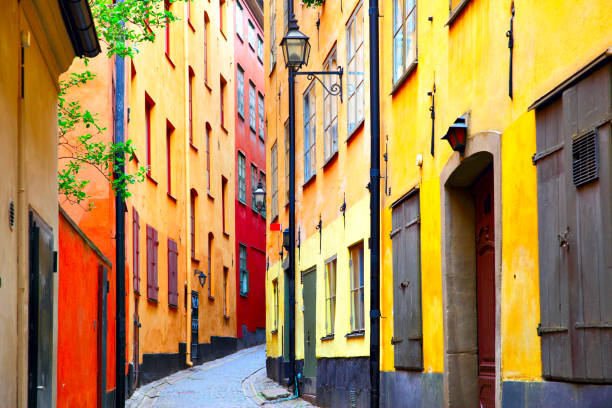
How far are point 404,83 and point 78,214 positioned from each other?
22.8ft

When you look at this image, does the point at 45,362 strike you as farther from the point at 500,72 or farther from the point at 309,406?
the point at 309,406

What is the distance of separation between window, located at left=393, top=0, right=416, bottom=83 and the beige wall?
3995 mm

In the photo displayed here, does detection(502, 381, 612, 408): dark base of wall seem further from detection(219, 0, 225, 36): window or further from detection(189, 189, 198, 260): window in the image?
detection(219, 0, 225, 36): window

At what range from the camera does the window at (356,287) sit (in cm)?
1330

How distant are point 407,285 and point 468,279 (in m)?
1.56

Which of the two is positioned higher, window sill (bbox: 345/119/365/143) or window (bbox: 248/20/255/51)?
window (bbox: 248/20/255/51)

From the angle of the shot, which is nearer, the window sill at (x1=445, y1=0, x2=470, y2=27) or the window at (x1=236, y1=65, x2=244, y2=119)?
the window sill at (x1=445, y1=0, x2=470, y2=27)

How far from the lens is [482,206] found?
29.9 feet

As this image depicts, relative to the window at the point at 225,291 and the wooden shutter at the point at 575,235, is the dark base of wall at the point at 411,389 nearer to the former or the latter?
the wooden shutter at the point at 575,235

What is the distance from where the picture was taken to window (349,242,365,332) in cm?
1330

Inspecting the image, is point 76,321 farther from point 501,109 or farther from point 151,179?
point 151,179

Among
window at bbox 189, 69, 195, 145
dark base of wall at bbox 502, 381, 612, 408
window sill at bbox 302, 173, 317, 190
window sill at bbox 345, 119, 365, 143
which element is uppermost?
window at bbox 189, 69, 195, 145

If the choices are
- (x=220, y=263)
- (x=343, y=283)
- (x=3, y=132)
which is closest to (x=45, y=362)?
(x=3, y=132)

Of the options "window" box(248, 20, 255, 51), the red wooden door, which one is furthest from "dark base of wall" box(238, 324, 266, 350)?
the red wooden door
